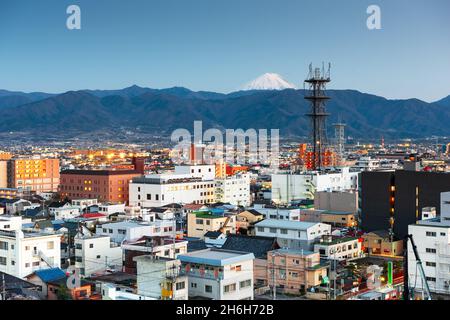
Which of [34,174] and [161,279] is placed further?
[34,174]

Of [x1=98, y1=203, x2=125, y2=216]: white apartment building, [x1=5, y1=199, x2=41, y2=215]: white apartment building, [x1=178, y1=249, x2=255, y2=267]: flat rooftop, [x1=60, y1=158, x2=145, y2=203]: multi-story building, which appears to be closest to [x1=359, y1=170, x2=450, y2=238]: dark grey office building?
[x1=98, y1=203, x2=125, y2=216]: white apartment building

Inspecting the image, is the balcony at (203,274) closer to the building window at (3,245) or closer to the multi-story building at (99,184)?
the building window at (3,245)

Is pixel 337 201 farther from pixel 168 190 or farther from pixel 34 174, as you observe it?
pixel 34 174

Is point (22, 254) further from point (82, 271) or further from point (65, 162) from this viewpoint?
point (65, 162)

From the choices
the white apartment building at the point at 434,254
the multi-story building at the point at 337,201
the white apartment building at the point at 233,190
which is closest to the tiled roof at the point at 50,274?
the white apartment building at the point at 434,254

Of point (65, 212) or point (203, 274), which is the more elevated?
point (203, 274)

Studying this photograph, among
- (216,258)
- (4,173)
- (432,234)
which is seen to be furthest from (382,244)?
(4,173)
